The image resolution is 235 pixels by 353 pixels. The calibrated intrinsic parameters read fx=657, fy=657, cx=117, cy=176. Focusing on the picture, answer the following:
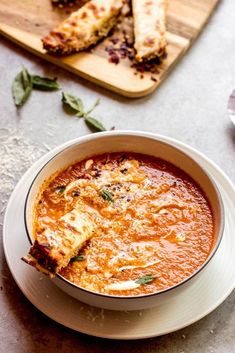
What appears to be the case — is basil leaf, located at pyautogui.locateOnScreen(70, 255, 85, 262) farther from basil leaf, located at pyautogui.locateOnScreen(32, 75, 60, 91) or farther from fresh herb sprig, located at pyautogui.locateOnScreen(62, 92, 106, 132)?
basil leaf, located at pyautogui.locateOnScreen(32, 75, 60, 91)

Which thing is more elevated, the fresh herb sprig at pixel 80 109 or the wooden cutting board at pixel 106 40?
the wooden cutting board at pixel 106 40

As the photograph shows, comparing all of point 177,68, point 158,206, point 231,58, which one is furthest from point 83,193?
point 231,58

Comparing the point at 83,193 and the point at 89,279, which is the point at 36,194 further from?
the point at 89,279

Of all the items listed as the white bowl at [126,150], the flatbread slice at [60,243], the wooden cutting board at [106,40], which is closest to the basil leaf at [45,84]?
the wooden cutting board at [106,40]

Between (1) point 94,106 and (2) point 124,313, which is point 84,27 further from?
(2) point 124,313

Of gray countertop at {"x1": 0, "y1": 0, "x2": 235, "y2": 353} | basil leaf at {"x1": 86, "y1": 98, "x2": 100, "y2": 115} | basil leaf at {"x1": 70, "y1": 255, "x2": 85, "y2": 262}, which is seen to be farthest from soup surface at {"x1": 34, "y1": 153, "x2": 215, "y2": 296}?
basil leaf at {"x1": 86, "y1": 98, "x2": 100, "y2": 115}

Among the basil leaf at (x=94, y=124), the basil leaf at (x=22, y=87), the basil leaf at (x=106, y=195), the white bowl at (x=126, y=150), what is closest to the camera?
the white bowl at (x=126, y=150)

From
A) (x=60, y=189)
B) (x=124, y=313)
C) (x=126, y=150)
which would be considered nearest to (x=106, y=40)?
(x=126, y=150)

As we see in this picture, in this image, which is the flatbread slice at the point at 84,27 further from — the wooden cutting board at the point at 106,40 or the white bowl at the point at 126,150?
the white bowl at the point at 126,150
